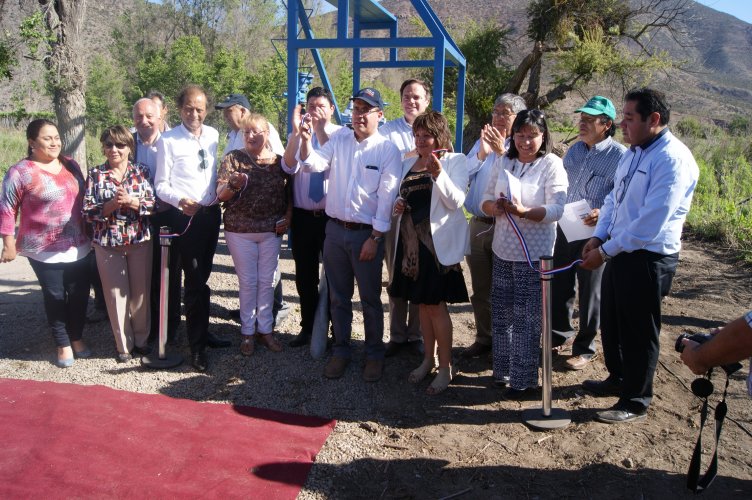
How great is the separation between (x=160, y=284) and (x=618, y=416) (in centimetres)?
340

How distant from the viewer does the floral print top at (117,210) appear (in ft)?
14.0

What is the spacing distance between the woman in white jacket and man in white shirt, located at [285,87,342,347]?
0.88m

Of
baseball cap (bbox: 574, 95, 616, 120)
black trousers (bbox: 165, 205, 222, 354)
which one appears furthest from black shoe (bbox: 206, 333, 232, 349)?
baseball cap (bbox: 574, 95, 616, 120)

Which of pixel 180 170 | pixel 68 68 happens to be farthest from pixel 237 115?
pixel 68 68

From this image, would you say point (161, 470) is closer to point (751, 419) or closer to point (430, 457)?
point (430, 457)

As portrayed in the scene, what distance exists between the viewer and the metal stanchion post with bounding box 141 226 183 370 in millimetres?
4277

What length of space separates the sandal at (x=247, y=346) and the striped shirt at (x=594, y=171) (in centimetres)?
271

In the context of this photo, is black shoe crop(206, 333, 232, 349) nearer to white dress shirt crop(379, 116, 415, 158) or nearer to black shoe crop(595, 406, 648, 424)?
white dress shirt crop(379, 116, 415, 158)

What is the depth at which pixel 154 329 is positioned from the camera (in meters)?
4.92

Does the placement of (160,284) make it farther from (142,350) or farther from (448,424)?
(448,424)

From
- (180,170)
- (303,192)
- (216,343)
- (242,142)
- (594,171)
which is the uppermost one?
(242,142)

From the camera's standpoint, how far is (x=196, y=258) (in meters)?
4.39

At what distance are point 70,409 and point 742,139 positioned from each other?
1751 cm

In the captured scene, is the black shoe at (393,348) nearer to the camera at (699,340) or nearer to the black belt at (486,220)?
the black belt at (486,220)
